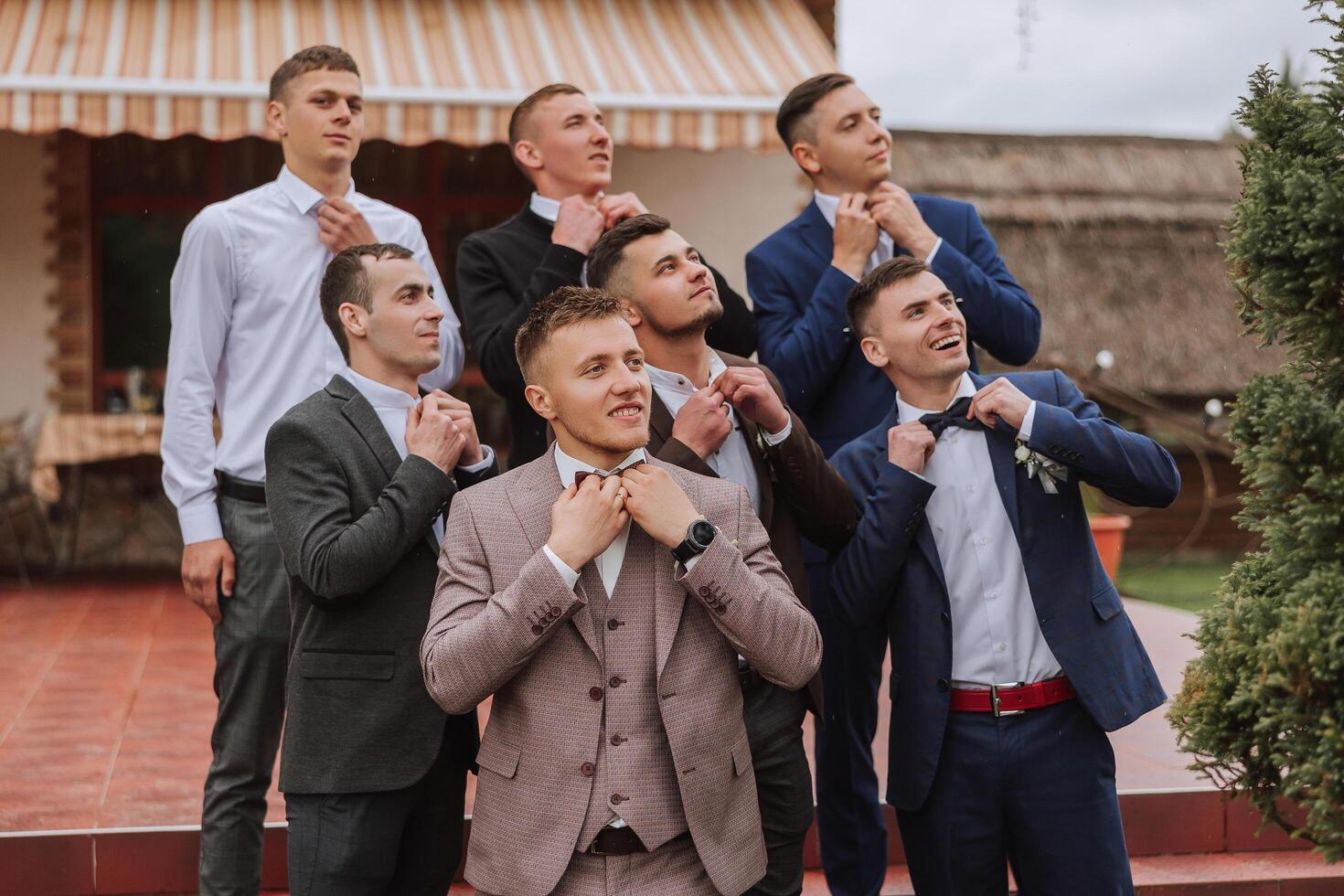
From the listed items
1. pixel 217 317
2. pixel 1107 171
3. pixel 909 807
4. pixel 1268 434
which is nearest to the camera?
pixel 1268 434

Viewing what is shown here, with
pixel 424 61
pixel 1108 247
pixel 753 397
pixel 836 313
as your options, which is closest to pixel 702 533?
pixel 753 397

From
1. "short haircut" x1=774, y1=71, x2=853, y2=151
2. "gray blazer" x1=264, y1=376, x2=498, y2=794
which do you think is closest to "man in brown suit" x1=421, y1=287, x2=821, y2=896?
"gray blazer" x1=264, y1=376, x2=498, y2=794

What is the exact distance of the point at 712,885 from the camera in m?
2.70

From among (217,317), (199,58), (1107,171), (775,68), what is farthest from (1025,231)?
(217,317)

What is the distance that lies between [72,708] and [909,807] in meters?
4.03

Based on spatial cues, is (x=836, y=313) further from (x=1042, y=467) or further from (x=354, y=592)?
(x=354, y=592)

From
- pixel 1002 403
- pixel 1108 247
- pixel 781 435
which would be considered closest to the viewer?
pixel 1002 403

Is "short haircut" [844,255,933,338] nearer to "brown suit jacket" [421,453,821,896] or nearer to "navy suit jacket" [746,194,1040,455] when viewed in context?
"navy suit jacket" [746,194,1040,455]

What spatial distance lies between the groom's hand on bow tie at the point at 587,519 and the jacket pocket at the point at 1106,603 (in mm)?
1164

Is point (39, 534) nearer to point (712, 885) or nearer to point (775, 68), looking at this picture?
point (775, 68)

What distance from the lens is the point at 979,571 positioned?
10.6 ft

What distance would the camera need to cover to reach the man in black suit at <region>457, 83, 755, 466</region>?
3598 millimetres

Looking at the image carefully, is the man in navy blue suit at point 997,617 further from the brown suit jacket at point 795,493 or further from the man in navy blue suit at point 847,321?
the man in navy blue suit at point 847,321

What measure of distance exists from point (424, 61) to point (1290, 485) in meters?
6.85
